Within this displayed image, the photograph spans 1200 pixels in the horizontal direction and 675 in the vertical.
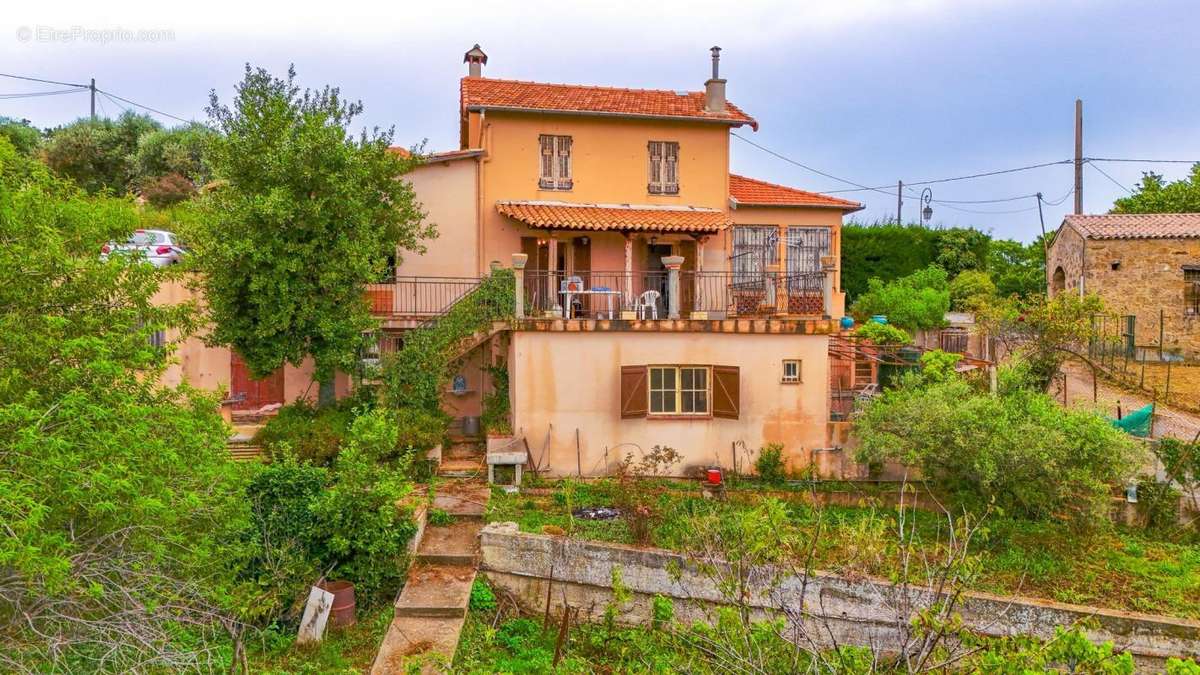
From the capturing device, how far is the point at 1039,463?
1049 centimetres

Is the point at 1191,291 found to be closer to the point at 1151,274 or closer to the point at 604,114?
the point at 1151,274

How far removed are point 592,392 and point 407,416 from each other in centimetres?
343

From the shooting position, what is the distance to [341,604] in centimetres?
909

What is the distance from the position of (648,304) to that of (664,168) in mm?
4630

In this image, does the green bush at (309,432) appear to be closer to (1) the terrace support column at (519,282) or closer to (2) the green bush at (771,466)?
(1) the terrace support column at (519,282)

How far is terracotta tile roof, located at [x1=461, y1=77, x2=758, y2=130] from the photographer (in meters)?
17.2

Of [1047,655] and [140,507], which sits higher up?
[140,507]

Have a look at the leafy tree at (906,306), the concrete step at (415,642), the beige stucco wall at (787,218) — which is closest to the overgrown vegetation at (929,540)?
the concrete step at (415,642)

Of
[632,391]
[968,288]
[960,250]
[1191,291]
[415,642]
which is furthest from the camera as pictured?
[960,250]

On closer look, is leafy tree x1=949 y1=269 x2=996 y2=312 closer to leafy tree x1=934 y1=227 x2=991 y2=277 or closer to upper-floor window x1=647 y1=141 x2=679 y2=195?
leafy tree x1=934 y1=227 x2=991 y2=277

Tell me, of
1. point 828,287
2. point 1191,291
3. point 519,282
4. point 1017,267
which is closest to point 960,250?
point 1017,267

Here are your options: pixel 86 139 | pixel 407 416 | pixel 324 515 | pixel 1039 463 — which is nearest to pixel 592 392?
pixel 407 416

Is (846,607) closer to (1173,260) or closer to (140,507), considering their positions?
(140,507)

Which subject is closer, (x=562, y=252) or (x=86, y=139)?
(x=562, y=252)
